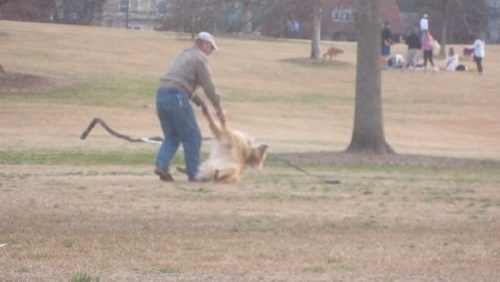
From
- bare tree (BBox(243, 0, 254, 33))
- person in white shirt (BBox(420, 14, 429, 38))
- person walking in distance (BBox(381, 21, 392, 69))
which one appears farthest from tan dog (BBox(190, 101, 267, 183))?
person in white shirt (BBox(420, 14, 429, 38))

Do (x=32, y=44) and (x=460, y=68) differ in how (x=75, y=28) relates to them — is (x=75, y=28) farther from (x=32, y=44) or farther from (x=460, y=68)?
(x=460, y=68)

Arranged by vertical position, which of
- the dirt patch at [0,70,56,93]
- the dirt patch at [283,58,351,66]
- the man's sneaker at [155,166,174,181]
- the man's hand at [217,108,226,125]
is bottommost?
the dirt patch at [283,58,351,66]

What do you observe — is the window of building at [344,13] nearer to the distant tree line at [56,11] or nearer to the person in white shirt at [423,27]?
the person in white shirt at [423,27]

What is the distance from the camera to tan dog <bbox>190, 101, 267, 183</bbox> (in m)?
14.3

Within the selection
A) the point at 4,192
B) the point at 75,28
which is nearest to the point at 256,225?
the point at 4,192

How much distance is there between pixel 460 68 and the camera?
53.8 metres

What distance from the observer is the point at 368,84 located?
22234 millimetres

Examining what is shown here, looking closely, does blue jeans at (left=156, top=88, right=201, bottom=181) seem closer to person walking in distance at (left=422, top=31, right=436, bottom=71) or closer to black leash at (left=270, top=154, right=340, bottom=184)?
black leash at (left=270, top=154, right=340, bottom=184)

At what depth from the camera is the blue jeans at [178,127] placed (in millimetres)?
14078

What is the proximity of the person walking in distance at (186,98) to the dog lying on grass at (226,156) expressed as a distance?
0.39ft

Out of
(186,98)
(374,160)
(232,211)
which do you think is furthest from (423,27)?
(232,211)

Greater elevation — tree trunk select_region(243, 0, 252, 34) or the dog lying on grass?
tree trunk select_region(243, 0, 252, 34)

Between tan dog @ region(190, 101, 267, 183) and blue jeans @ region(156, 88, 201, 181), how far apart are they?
17 cm

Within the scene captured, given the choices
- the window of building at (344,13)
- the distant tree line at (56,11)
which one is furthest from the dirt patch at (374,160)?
the distant tree line at (56,11)
